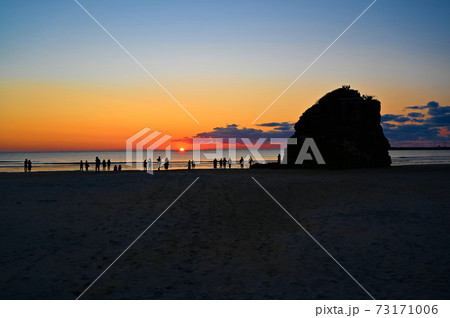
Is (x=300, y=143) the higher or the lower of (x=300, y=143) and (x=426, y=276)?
the higher

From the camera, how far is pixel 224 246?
32.1 feet

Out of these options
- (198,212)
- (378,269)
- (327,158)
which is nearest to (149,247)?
(198,212)

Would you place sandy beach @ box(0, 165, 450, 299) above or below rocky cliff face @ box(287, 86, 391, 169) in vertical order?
below

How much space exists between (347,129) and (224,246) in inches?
1454

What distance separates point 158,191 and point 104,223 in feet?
25.5

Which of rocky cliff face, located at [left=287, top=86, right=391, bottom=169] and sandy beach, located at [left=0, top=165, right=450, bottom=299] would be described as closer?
sandy beach, located at [left=0, top=165, right=450, bottom=299]

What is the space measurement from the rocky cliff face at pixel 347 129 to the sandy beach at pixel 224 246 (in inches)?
897

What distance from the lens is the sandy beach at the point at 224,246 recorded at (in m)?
6.86

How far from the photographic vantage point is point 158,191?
20062mm

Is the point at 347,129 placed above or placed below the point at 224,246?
above

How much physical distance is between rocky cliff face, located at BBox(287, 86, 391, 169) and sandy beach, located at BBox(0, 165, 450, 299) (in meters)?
22.8

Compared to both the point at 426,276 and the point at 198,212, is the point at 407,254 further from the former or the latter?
the point at 198,212

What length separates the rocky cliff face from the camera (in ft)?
133
